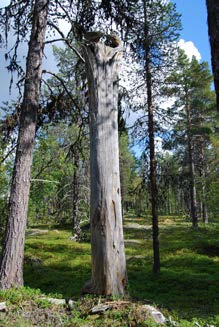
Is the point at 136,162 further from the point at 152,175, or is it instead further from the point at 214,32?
the point at 214,32

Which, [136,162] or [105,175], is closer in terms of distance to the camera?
[105,175]

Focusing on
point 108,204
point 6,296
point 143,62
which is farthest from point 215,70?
point 143,62

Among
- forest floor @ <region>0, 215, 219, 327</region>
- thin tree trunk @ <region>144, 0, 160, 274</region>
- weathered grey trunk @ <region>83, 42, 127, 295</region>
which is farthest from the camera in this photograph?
thin tree trunk @ <region>144, 0, 160, 274</region>

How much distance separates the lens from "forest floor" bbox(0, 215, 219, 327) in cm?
395

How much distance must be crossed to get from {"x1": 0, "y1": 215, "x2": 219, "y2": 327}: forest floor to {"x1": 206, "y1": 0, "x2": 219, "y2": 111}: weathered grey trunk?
296 cm

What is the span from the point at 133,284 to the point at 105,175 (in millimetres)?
7587

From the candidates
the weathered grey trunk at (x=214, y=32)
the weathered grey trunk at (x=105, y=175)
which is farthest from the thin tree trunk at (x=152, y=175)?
the weathered grey trunk at (x=214, y=32)

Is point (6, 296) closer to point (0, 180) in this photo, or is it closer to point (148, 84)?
point (0, 180)

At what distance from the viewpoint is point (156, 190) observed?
1275 centimetres

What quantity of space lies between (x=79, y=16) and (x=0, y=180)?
25.9ft

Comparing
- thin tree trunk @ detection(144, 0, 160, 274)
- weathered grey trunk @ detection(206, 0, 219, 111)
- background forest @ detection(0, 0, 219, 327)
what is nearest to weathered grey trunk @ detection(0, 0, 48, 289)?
background forest @ detection(0, 0, 219, 327)

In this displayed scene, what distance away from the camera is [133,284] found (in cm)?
1100

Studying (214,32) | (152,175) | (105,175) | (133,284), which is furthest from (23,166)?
(152,175)

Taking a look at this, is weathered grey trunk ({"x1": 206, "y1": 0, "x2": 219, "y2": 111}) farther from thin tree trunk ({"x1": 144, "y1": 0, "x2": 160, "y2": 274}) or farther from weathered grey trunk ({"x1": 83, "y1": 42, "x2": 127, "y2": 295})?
thin tree trunk ({"x1": 144, "y1": 0, "x2": 160, "y2": 274})
